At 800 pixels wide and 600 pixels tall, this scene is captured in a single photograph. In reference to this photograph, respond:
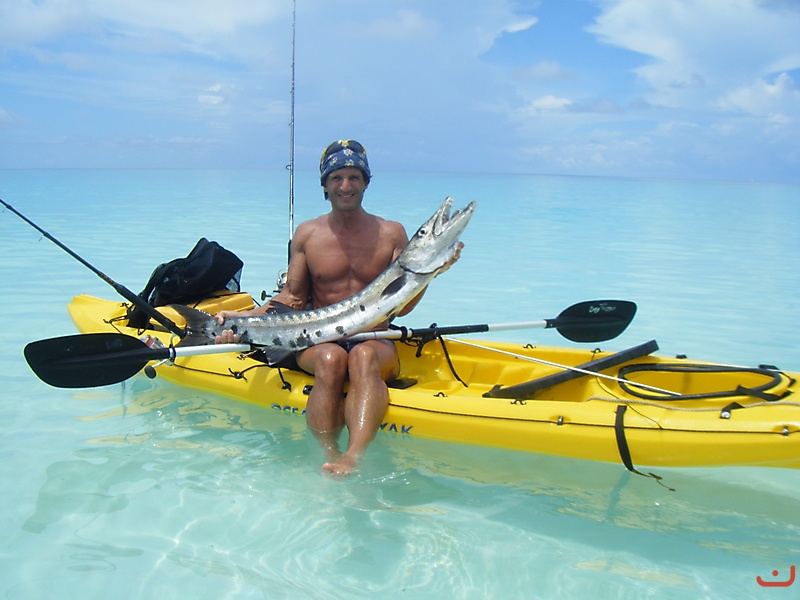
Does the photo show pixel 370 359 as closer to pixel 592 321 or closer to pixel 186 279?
pixel 592 321

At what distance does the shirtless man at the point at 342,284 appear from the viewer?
4.30 m

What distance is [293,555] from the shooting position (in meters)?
3.50

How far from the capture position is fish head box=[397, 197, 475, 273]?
396 centimetres

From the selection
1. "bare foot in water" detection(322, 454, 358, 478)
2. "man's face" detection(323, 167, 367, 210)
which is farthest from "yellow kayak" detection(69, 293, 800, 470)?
"man's face" detection(323, 167, 367, 210)

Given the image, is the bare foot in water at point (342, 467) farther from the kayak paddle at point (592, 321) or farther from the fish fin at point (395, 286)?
the kayak paddle at point (592, 321)

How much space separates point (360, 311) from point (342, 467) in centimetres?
96

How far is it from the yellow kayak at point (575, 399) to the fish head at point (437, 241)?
90 cm

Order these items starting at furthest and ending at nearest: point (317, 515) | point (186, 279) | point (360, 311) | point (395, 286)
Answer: point (186, 279) → point (360, 311) → point (395, 286) → point (317, 515)

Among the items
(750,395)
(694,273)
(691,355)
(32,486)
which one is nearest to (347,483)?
(32,486)

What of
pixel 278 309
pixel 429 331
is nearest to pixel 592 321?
pixel 429 331

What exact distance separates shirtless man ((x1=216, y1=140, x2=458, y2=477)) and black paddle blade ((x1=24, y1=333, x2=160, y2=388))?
0.57 m

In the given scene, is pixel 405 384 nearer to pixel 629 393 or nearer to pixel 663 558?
pixel 629 393

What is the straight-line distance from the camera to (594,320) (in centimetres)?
528

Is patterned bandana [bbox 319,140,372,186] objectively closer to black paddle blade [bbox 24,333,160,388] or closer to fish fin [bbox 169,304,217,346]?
fish fin [bbox 169,304,217,346]
